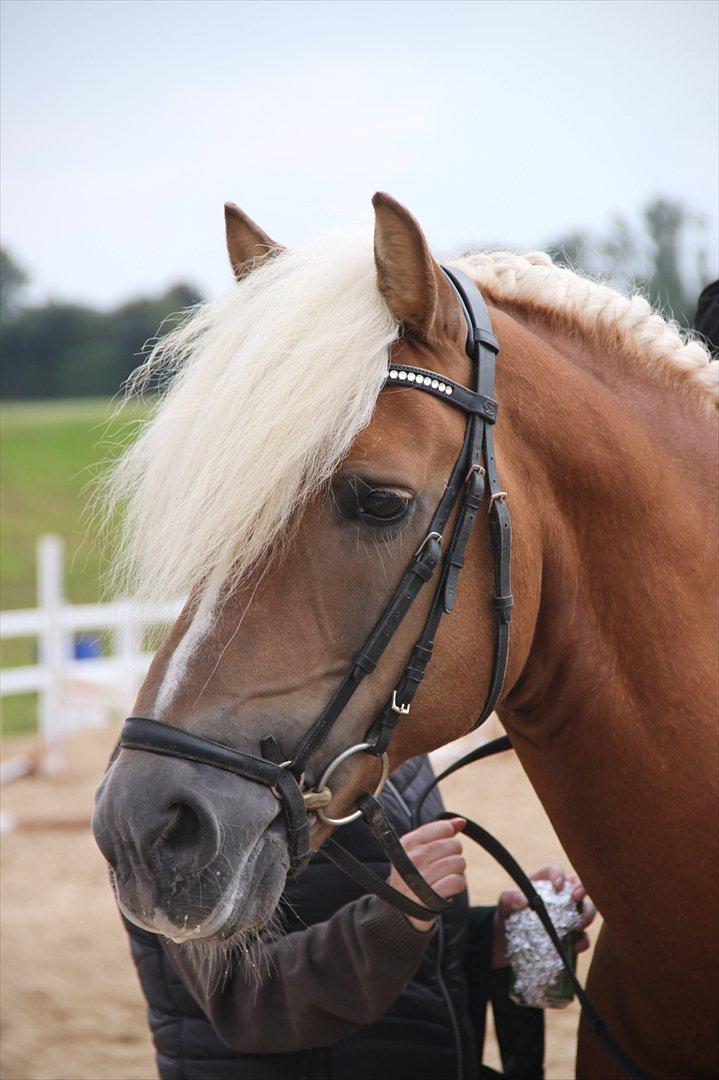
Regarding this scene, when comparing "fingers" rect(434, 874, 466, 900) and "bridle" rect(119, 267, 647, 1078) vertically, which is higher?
"bridle" rect(119, 267, 647, 1078)

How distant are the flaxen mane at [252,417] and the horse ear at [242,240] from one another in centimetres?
12

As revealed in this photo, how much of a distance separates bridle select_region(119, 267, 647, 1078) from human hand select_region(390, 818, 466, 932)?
7.7 inches

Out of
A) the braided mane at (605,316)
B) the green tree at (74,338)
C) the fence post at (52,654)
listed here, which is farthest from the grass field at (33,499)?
the braided mane at (605,316)

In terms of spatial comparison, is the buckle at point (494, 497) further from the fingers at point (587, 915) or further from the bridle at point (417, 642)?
the fingers at point (587, 915)

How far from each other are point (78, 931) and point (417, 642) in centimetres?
512

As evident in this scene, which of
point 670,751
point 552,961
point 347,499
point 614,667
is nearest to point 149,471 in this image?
point 347,499

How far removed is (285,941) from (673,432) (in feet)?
4.55

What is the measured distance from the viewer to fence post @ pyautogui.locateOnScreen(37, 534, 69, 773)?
974cm

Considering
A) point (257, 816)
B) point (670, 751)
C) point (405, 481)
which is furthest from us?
point (670, 751)

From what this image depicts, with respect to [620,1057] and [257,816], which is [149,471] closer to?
[257,816]

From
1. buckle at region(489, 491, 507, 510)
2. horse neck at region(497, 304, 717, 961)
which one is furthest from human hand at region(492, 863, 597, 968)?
buckle at region(489, 491, 507, 510)

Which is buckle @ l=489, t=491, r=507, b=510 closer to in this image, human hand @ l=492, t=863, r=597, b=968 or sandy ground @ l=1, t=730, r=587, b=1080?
human hand @ l=492, t=863, r=597, b=968

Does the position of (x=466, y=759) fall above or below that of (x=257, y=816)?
below

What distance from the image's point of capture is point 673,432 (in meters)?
2.00
